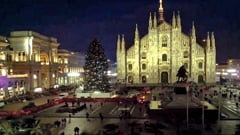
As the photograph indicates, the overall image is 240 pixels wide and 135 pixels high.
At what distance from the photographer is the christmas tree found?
67062mm

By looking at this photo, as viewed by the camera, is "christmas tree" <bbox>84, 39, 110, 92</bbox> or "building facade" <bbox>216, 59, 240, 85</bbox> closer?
"christmas tree" <bbox>84, 39, 110, 92</bbox>

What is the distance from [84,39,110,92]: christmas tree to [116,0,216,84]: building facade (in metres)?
32.5

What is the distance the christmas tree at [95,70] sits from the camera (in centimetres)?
6706

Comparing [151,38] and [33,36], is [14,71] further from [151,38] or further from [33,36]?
[151,38]

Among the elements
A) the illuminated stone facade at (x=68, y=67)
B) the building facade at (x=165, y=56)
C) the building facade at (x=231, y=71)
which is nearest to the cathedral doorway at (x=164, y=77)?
the building facade at (x=165, y=56)

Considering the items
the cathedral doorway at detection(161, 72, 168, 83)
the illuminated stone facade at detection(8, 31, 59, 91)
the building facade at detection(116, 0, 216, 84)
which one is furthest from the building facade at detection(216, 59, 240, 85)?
the illuminated stone facade at detection(8, 31, 59, 91)

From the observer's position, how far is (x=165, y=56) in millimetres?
100312

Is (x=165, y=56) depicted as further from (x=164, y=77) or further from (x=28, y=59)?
(x=28, y=59)

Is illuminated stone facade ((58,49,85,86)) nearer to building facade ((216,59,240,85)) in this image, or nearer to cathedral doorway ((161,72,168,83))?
cathedral doorway ((161,72,168,83))

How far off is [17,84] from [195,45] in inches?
2114

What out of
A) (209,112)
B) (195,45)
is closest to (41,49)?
(195,45)

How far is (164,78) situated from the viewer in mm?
100438

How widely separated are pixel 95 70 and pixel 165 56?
38454mm

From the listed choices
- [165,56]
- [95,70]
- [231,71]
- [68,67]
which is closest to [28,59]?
[95,70]
